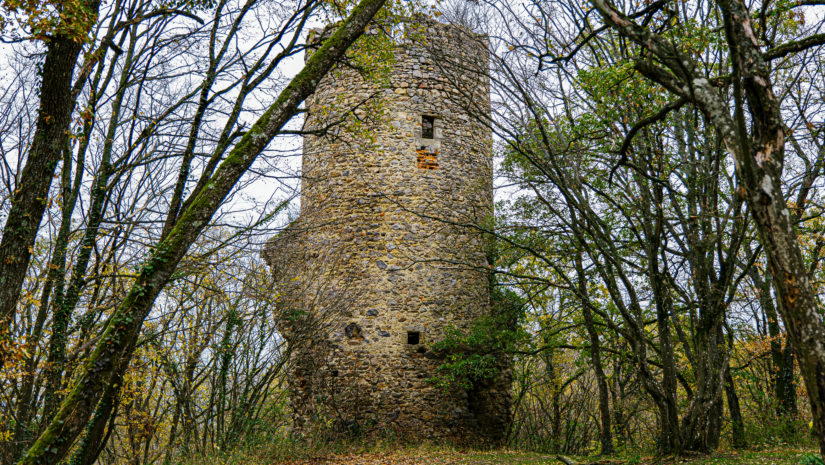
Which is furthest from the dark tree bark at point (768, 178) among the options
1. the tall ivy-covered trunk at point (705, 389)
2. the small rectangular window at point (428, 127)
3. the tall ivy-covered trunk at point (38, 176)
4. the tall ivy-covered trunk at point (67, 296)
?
the small rectangular window at point (428, 127)

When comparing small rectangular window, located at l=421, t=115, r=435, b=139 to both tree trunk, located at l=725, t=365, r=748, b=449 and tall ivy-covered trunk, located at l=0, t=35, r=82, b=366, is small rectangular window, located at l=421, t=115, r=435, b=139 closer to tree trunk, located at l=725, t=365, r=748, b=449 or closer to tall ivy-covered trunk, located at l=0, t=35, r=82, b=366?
tree trunk, located at l=725, t=365, r=748, b=449

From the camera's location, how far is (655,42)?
13.2 feet

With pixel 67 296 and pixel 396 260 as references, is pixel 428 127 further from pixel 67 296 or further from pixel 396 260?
pixel 67 296

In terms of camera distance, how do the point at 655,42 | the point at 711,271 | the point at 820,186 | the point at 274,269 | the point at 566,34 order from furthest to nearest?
the point at 820,186 < the point at 274,269 < the point at 566,34 < the point at 711,271 < the point at 655,42

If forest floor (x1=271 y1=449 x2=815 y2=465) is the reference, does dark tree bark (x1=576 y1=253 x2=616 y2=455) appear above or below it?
above

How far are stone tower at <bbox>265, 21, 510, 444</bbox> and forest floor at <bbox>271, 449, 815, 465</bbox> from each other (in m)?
0.99

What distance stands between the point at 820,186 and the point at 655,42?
7898 mm

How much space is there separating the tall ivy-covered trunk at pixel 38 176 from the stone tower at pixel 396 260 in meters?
4.52

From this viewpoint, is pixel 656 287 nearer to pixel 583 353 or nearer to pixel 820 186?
pixel 583 353

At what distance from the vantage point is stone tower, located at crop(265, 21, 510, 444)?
33.1 feet

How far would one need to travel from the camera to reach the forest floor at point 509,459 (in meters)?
Answer: 6.42

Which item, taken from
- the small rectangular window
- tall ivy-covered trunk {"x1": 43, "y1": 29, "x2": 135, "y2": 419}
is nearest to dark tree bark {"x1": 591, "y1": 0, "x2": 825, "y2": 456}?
tall ivy-covered trunk {"x1": 43, "y1": 29, "x2": 135, "y2": 419}

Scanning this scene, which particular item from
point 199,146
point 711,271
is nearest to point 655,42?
point 711,271

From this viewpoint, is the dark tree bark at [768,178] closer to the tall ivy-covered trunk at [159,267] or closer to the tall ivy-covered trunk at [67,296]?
the tall ivy-covered trunk at [159,267]
